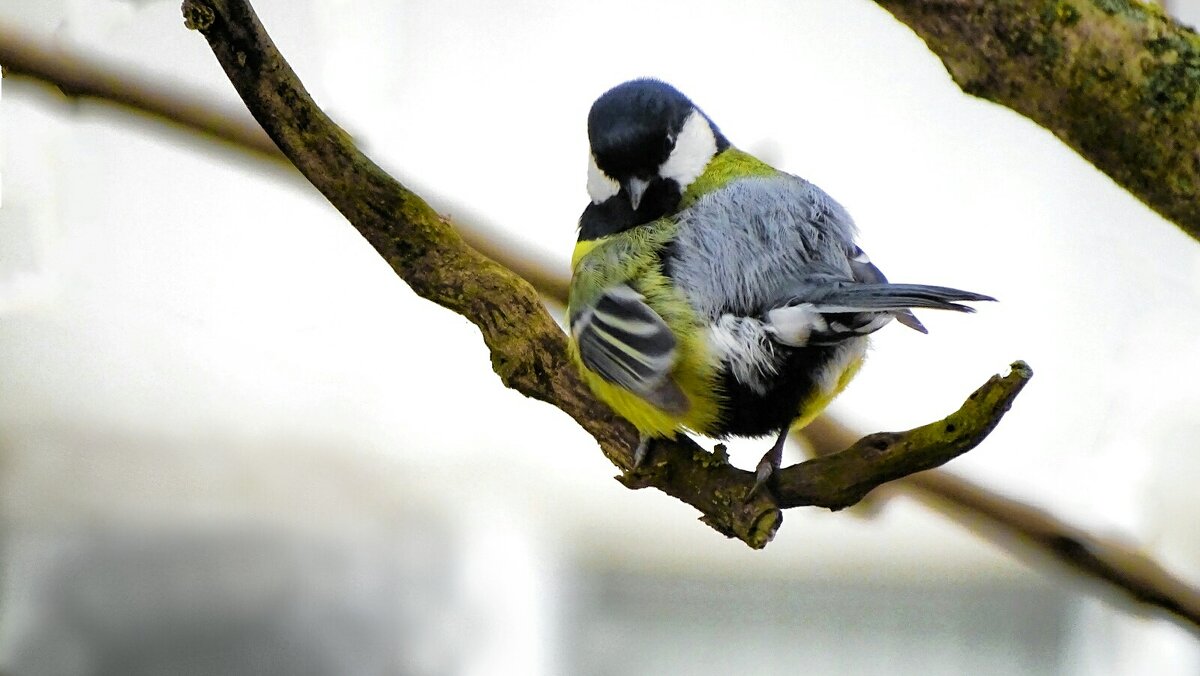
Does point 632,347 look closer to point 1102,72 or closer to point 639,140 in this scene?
point 639,140

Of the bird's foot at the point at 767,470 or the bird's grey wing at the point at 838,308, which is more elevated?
the bird's grey wing at the point at 838,308

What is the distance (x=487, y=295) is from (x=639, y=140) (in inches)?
5.9

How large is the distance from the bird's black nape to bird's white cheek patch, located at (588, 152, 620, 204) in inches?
0.4

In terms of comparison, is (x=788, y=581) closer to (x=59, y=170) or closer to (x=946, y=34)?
(x=946, y=34)

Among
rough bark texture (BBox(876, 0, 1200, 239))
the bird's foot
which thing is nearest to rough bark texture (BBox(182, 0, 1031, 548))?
the bird's foot

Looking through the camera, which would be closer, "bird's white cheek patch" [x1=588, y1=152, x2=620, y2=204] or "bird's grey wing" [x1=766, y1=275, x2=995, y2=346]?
"bird's grey wing" [x1=766, y1=275, x2=995, y2=346]

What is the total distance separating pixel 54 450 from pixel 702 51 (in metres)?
0.85

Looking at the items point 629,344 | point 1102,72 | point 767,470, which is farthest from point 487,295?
point 1102,72

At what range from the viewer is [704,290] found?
2.23ft

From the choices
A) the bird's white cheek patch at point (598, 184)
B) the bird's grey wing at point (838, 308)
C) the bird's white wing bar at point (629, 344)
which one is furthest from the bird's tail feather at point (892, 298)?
the bird's white cheek patch at point (598, 184)

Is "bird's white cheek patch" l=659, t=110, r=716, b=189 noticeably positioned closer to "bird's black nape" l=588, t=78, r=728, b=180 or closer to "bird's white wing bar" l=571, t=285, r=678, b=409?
"bird's black nape" l=588, t=78, r=728, b=180

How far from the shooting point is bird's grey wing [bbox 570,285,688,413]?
651 mm

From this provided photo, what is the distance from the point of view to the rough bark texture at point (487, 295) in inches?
22.9

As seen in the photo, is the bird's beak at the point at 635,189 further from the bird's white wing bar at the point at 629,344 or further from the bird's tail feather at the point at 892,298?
the bird's tail feather at the point at 892,298
